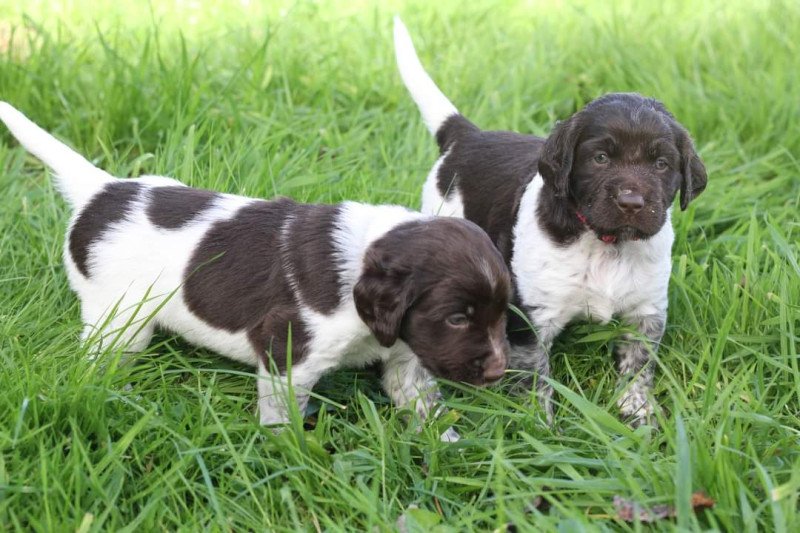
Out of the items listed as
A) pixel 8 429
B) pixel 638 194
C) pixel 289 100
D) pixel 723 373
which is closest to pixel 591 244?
pixel 638 194

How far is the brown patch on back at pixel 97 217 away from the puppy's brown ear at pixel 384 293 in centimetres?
117

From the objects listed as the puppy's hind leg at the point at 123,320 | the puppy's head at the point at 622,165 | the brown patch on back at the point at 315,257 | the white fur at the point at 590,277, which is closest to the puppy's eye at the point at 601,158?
the puppy's head at the point at 622,165

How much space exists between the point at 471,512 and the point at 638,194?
3.99ft

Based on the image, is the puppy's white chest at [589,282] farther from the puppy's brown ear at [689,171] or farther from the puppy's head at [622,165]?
the puppy's brown ear at [689,171]

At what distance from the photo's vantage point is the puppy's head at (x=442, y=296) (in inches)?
118

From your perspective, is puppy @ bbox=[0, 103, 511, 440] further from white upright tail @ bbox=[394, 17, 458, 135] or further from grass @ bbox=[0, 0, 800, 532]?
white upright tail @ bbox=[394, 17, 458, 135]

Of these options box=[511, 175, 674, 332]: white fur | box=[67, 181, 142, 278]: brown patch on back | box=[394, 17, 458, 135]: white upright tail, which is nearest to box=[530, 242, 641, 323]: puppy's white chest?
box=[511, 175, 674, 332]: white fur

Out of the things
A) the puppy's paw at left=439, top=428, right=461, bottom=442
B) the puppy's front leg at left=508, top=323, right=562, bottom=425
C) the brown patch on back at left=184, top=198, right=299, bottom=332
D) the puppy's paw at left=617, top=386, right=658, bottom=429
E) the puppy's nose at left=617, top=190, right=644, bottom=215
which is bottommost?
the puppy's paw at left=617, top=386, right=658, bottom=429

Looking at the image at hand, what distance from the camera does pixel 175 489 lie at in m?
2.87

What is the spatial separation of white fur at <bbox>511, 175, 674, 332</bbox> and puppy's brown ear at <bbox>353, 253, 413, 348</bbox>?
2.63ft

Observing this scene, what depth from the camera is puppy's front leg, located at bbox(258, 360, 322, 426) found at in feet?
10.7

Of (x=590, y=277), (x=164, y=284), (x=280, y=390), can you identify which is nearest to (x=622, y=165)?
(x=590, y=277)

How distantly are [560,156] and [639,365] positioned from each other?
3.03ft

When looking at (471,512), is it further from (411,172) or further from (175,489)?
(411,172)
